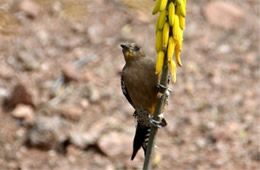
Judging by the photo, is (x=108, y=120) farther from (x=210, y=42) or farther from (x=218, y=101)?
(x=210, y=42)

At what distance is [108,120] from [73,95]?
713 mm

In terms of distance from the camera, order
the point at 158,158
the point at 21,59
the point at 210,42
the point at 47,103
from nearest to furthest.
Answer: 1. the point at 158,158
2. the point at 47,103
3. the point at 21,59
4. the point at 210,42

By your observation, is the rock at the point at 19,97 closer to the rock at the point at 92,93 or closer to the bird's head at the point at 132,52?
A: the rock at the point at 92,93

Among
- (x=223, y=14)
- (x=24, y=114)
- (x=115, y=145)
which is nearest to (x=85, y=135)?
(x=115, y=145)

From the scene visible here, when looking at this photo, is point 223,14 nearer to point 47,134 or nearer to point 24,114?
point 24,114

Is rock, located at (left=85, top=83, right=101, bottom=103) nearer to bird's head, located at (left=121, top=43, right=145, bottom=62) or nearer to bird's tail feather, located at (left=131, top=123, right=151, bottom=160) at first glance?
bird's head, located at (left=121, top=43, right=145, bottom=62)

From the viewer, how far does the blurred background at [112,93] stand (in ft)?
24.7

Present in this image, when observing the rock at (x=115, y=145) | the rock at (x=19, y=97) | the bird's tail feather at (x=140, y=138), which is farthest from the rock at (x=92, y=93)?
the bird's tail feather at (x=140, y=138)

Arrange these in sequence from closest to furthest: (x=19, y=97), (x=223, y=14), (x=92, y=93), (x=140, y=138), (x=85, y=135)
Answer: (x=140, y=138) < (x=85, y=135) < (x=19, y=97) < (x=92, y=93) < (x=223, y=14)

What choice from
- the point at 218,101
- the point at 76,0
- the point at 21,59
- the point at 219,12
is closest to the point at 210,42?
the point at 219,12

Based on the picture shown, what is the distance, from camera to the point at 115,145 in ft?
24.7

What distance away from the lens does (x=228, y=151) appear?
786 centimetres

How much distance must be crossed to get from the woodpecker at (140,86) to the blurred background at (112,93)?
1604mm

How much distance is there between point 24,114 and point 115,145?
4.43 ft
